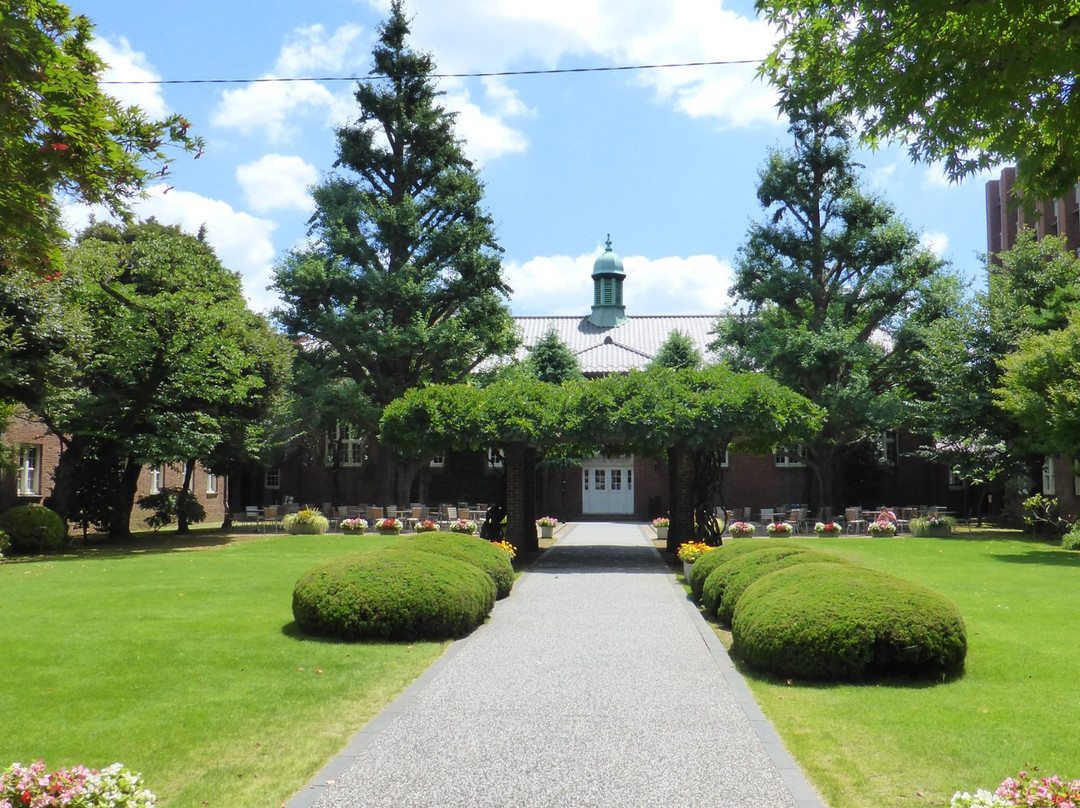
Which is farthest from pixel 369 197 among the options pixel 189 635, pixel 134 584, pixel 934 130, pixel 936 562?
pixel 934 130

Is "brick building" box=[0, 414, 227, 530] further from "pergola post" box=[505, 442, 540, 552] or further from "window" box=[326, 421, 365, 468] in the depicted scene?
"window" box=[326, 421, 365, 468]

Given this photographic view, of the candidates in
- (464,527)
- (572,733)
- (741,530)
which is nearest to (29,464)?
(464,527)

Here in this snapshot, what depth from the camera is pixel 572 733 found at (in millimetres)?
6387

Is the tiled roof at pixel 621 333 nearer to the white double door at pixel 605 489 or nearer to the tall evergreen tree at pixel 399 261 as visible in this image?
the white double door at pixel 605 489

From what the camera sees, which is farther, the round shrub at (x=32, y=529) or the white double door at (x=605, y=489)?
the white double door at (x=605, y=489)

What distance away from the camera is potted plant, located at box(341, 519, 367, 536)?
28984 millimetres

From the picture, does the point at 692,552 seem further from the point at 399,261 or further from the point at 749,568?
the point at 399,261

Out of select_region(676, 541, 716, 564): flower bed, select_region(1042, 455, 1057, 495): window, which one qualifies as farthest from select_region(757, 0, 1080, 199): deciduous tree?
select_region(1042, 455, 1057, 495): window

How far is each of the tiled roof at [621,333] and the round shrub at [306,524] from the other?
18.4 m

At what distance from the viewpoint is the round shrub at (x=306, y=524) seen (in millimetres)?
29609

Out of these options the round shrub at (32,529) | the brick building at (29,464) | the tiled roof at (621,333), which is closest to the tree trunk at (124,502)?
the brick building at (29,464)

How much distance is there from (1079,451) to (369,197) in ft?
76.9

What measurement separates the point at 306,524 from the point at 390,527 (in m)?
3.27

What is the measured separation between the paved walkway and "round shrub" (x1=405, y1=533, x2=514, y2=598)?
5.72ft
